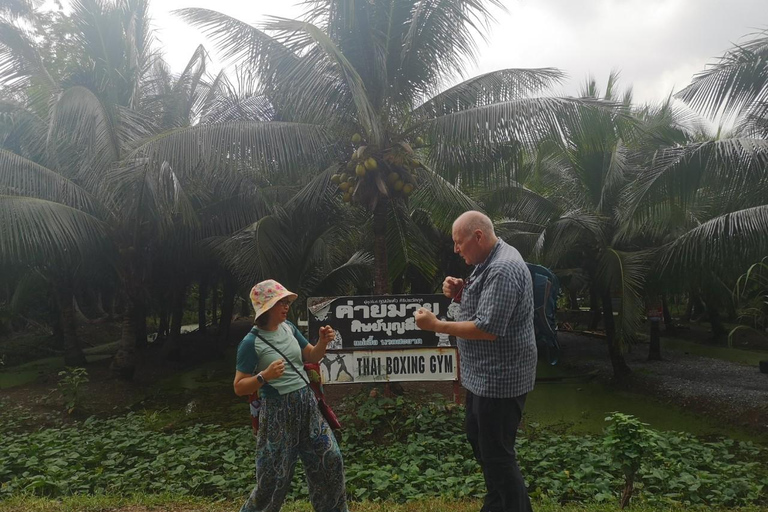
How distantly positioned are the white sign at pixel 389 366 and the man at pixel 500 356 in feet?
14.0

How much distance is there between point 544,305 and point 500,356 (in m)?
0.43

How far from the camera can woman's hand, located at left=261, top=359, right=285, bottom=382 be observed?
2871mm

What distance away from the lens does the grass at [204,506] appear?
13.0ft

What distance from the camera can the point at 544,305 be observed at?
295 centimetres

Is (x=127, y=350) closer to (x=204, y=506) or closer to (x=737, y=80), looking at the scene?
(x=204, y=506)

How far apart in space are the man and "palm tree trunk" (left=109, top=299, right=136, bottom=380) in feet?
34.9

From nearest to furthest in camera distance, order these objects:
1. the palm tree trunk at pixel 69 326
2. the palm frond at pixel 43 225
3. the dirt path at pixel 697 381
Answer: the palm frond at pixel 43 225 < the dirt path at pixel 697 381 < the palm tree trunk at pixel 69 326

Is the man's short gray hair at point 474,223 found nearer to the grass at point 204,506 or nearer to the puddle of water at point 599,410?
the grass at point 204,506

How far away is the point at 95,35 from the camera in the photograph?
1105 cm

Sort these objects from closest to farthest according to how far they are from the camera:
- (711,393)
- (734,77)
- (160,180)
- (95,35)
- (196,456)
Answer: (196,456), (734,77), (160,180), (711,393), (95,35)

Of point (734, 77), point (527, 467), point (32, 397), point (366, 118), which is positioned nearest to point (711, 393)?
point (734, 77)

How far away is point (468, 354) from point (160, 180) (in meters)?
7.58

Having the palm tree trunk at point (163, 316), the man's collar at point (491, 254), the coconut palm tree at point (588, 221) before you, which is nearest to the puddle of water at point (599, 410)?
the coconut palm tree at point (588, 221)

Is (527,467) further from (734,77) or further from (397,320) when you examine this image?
(734,77)
